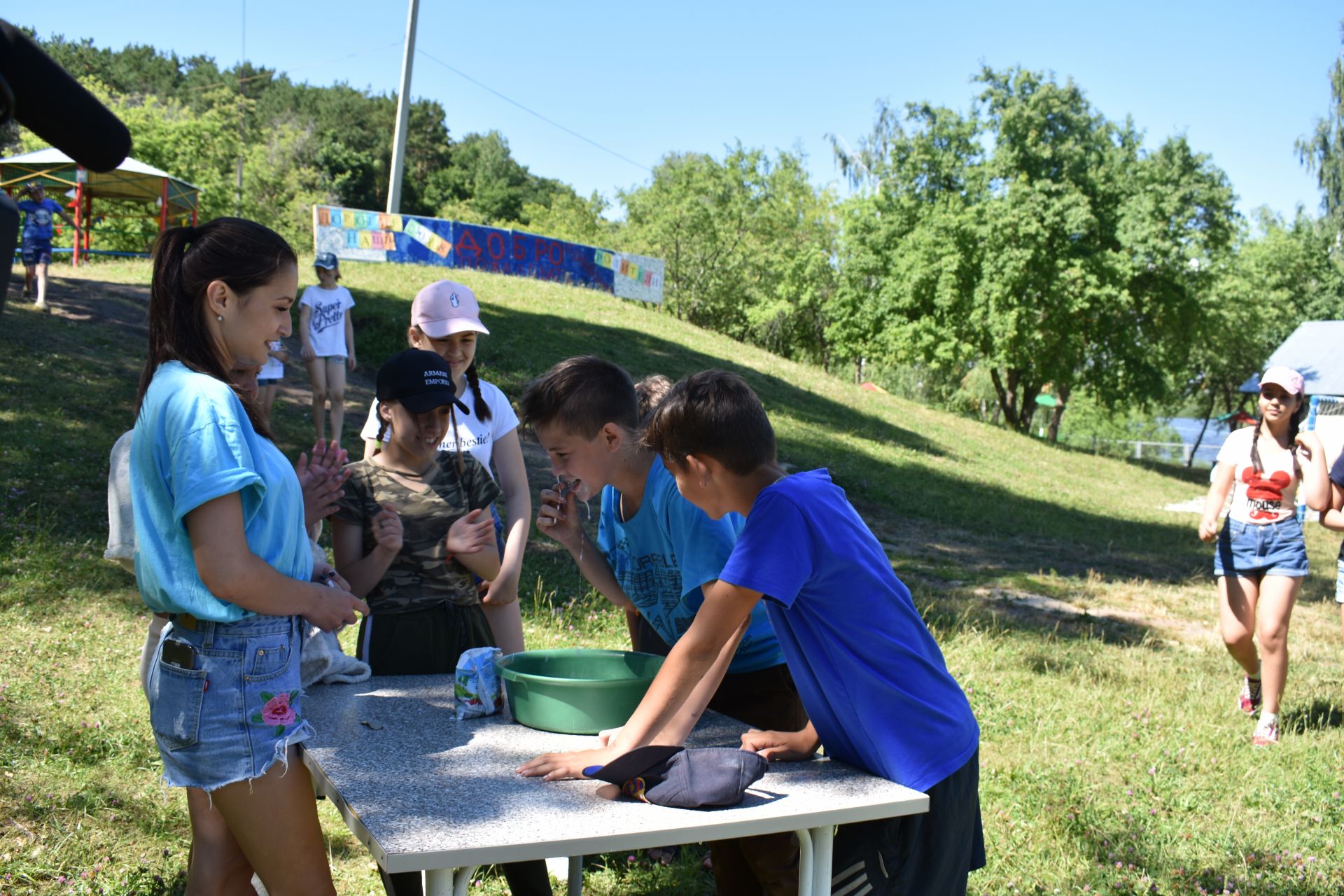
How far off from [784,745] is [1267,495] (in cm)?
439

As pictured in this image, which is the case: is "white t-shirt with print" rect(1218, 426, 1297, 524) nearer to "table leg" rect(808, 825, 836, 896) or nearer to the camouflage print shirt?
the camouflage print shirt

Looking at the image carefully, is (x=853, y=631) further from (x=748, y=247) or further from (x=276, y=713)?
(x=748, y=247)

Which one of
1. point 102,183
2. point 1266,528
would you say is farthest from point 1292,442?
point 102,183

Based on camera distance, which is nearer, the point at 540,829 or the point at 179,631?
the point at 540,829

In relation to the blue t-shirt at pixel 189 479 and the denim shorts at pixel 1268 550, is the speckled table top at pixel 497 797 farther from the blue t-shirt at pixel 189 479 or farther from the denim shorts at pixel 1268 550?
the denim shorts at pixel 1268 550

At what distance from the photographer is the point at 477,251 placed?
24516 millimetres

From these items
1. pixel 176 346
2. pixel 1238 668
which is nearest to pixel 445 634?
pixel 176 346

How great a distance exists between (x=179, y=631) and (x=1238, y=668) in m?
6.69

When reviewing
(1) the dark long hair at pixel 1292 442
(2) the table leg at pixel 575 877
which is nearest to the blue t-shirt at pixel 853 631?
(2) the table leg at pixel 575 877

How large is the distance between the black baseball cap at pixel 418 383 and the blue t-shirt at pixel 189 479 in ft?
3.55

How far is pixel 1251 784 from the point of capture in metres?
4.61

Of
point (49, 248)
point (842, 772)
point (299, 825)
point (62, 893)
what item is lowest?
point (62, 893)

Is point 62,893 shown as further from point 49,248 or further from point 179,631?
point 49,248

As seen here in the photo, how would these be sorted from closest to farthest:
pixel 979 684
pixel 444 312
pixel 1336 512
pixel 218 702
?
pixel 218 702, pixel 444 312, pixel 1336 512, pixel 979 684
